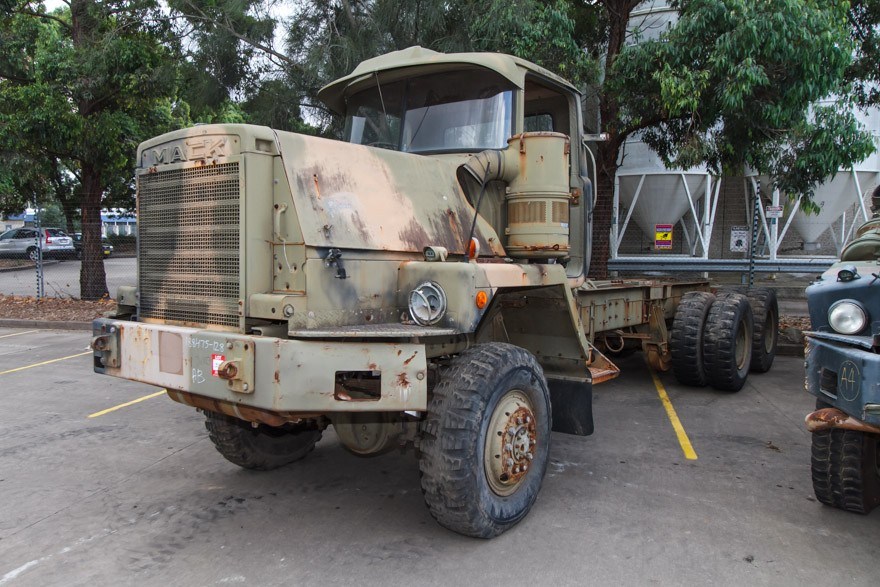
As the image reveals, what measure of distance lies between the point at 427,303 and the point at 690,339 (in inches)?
180

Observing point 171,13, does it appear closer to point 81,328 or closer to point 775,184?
point 81,328

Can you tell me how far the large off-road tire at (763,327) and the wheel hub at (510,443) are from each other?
5120 millimetres

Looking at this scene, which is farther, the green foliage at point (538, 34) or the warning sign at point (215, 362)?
the green foliage at point (538, 34)

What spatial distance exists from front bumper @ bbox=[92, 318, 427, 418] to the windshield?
1.89m

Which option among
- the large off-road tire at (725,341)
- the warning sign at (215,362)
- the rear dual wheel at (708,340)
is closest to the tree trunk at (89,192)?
the warning sign at (215,362)

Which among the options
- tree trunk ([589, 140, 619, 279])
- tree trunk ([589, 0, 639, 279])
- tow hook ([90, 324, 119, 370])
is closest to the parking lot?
tow hook ([90, 324, 119, 370])

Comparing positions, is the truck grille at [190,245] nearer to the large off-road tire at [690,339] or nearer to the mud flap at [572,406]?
the mud flap at [572,406]

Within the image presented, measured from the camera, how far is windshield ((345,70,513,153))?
15.3ft

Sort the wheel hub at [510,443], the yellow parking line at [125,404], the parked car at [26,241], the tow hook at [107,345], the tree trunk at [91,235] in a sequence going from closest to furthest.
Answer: the wheel hub at [510,443] → the tow hook at [107,345] → the yellow parking line at [125,404] → the tree trunk at [91,235] → the parked car at [26,241]

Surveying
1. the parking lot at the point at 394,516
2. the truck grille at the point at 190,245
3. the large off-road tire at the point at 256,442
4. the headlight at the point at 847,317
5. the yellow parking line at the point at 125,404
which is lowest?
the parking lot at the point at 394,516

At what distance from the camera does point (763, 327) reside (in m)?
8.16

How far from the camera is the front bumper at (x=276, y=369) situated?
3.24 m

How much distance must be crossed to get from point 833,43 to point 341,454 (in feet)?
24.3

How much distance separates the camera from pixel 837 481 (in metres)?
4.03
